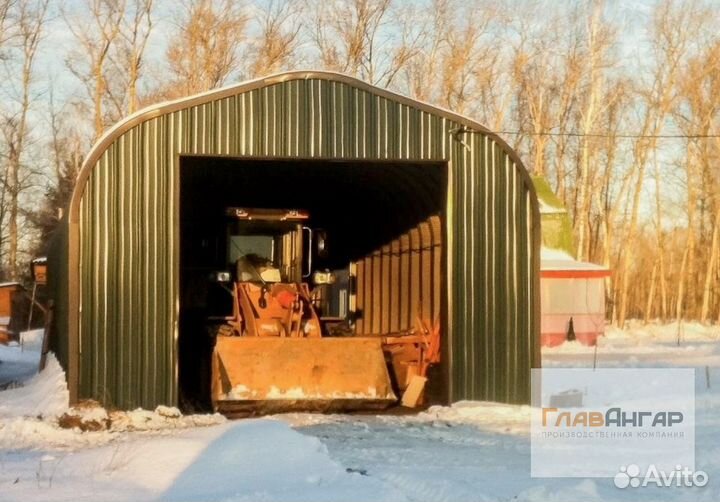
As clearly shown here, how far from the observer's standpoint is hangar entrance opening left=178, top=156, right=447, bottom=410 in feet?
60.9

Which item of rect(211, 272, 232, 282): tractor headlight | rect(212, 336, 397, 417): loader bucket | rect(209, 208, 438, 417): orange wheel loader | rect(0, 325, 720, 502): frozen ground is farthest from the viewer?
rect(211, 272, 232, 282): tractor headlight

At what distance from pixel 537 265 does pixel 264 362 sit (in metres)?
4.71

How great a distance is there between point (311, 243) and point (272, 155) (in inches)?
200

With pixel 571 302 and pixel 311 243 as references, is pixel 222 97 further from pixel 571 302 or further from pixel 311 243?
pixel 571 302

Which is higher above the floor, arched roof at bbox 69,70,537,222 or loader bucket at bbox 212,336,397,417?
arched roof at bbox 69,70,537,222

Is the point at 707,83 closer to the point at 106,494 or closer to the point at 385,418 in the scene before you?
the point at 385,418

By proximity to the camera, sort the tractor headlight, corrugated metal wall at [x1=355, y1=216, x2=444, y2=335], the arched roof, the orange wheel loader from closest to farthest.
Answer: the arched roof → the orange wheel loader → corrugated metal wall at [x1=355, y1=216, x2=444, y2=335] → the tractor headlight

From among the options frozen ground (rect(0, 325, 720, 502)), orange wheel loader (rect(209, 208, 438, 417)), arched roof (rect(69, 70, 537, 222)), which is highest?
arched roof (rect(69, 70, 537, 222))

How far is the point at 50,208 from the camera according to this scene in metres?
59.4

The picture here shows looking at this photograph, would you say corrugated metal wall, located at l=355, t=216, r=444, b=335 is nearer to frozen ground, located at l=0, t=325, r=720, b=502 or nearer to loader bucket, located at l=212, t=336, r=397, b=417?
loader bucket, located at l=212, t=336, r=397, b=417

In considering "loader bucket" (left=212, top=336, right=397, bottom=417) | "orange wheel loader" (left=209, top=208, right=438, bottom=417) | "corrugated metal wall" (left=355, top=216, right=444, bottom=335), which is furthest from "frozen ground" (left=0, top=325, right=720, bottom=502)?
"corrugated metal wall" (left=355, top=216, right=444, bottom=335)

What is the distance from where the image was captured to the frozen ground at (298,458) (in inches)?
374

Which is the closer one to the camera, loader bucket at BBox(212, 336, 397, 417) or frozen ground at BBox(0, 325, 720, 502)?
frozen ground at BBox(0, 325, 720, 502)

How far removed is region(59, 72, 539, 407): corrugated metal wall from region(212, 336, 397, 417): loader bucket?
103cm
